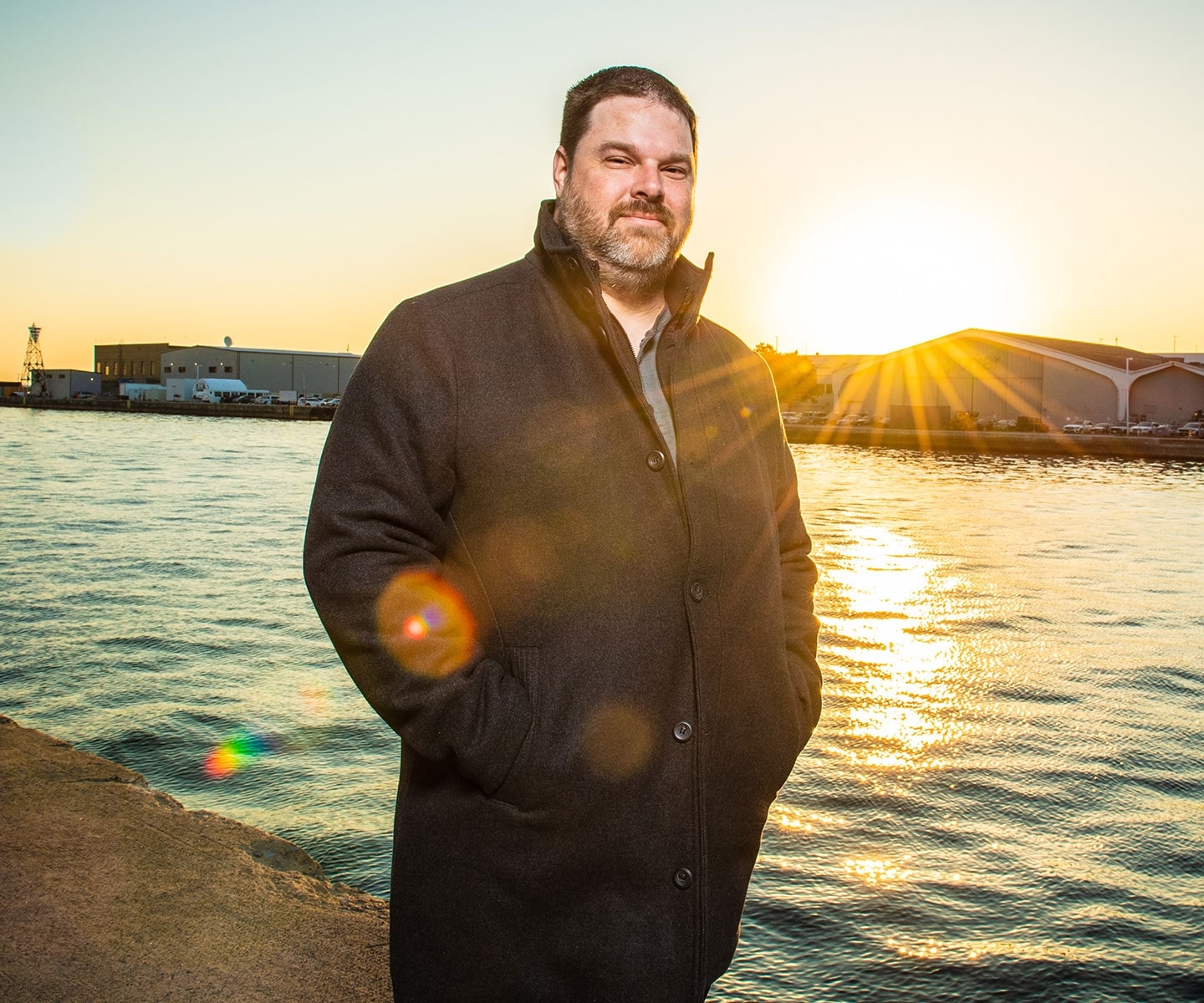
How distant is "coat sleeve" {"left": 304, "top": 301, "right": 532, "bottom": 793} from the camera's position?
141 centimetres

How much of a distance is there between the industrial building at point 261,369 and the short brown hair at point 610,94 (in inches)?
3338

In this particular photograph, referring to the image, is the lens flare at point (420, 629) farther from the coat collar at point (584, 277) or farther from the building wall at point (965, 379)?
the building wall at point (965, 379)

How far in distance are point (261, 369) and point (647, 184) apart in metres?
88.1

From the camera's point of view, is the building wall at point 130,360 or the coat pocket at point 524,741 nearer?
the coat pocket at point 524,741

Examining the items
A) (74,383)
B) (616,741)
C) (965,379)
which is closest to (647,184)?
(616,741)

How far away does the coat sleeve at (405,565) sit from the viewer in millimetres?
1413

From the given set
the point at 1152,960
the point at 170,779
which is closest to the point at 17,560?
the point at 170,779

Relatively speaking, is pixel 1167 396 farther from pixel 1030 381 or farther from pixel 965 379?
pixel 965 379

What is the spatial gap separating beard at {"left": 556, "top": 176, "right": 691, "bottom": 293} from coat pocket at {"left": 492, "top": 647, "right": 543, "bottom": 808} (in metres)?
0.62

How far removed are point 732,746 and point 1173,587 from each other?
10750 millimetres

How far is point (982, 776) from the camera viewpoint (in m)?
5.21

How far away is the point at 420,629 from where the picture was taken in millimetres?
1423

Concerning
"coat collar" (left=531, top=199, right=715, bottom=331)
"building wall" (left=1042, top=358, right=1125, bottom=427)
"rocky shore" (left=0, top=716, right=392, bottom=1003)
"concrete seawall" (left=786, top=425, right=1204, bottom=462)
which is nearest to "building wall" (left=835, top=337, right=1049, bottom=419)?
"building wall" (left=1042, top=358, right=1125, bottom=427)

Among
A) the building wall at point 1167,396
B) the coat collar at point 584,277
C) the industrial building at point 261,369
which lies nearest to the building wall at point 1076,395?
the building wall at point 1167,396
